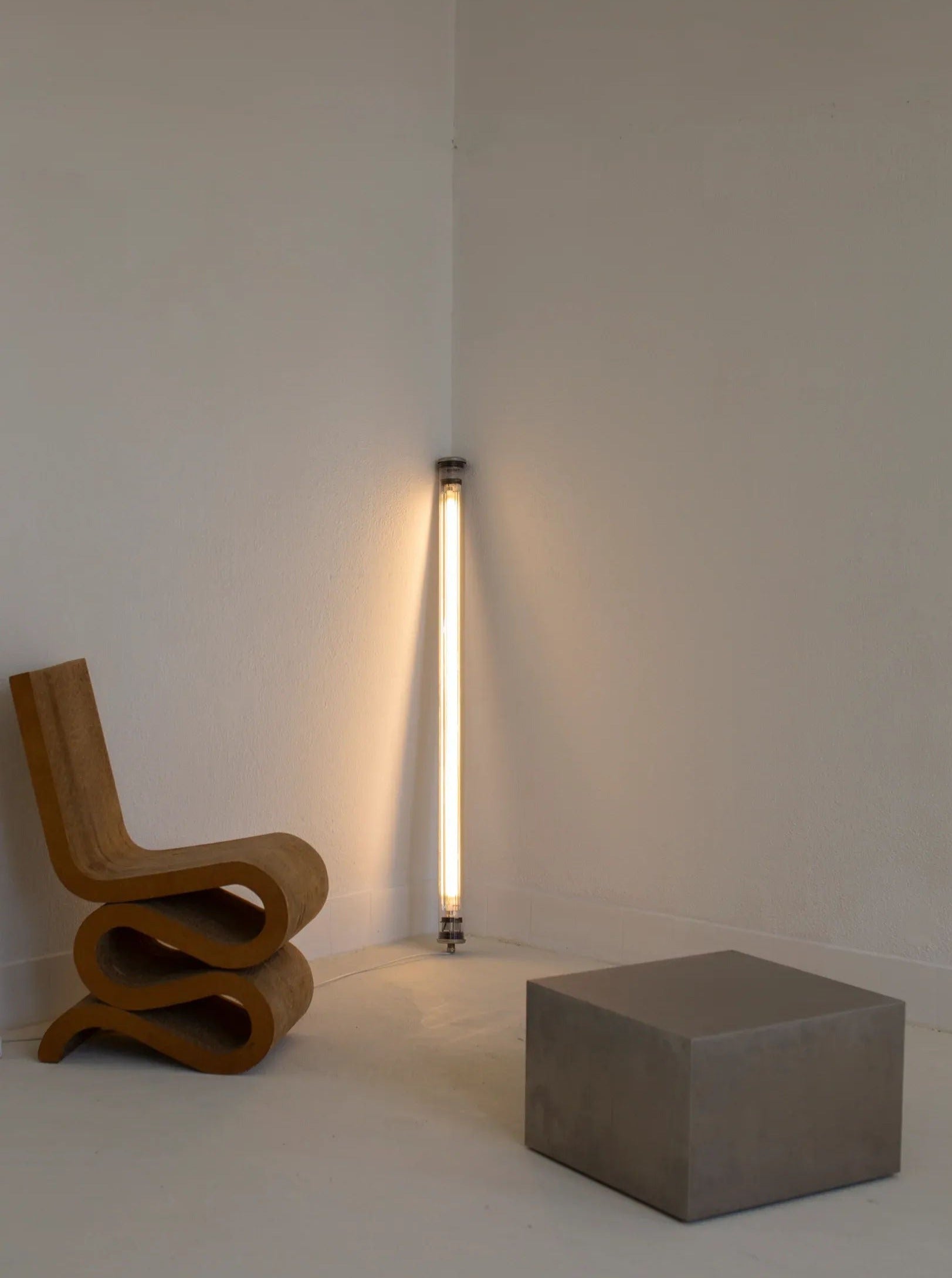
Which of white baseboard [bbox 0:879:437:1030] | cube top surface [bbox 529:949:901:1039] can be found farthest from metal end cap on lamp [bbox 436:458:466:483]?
cube top surface [bbox 529:949:901:1039]

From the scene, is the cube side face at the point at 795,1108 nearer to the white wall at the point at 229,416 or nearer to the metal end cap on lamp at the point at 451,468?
the white wall at the point at 229,416

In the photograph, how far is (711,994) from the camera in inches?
88.0

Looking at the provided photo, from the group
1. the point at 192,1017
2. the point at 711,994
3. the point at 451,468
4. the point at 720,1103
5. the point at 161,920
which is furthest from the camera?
the point at 451,468

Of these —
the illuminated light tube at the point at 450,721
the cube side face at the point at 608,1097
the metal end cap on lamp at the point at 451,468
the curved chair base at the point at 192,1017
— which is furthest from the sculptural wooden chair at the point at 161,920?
the metal end cap on lamp at the point at 451,468

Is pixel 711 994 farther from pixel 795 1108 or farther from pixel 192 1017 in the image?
pixel 192 1017

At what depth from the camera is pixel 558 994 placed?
2.24m

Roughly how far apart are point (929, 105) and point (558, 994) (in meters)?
2.17

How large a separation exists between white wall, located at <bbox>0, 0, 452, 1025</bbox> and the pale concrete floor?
672 millimetres

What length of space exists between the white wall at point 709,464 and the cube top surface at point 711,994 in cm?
83

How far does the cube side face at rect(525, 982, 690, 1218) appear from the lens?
200 cm

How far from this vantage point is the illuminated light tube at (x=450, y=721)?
12.1 feet

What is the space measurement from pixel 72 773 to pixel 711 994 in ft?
4.63

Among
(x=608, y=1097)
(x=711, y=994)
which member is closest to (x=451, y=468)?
(x=711, y=994)

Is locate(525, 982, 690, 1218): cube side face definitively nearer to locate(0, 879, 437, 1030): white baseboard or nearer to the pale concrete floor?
the pale concrete floor
